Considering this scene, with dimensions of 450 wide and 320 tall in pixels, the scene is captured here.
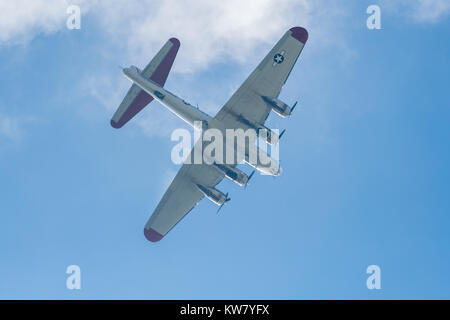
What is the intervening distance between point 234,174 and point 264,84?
8258mm

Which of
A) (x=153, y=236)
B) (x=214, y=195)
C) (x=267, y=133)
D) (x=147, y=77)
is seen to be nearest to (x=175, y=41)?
(x=147, y=77)

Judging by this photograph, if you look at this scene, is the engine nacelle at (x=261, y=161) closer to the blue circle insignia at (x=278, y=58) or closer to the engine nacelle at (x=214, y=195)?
the engine nacelle at (x=214, y=195)

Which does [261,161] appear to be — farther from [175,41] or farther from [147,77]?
[175,41]

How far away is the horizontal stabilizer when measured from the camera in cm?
3734

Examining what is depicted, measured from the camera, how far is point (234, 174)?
38906mm

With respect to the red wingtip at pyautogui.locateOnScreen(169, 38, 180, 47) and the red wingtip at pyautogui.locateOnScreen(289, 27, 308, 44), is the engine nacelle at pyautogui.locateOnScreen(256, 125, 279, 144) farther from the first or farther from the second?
the red wingtip at pyautogui.locateOnScreen(169, 38, 180, 47)

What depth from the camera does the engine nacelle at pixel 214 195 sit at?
3966 cm

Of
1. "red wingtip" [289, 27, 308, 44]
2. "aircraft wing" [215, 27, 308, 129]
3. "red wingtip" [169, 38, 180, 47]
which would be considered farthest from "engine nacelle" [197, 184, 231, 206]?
"red wingtip" [289, 27, 308, 44]

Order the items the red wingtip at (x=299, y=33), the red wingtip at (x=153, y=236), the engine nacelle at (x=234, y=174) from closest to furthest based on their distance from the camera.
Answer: the red wingtip at (x=299, y=33)
the engine nacelle at (x=234, y=174)
the red wingtip at (x=153, y=236)

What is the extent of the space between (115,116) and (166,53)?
22.4 feet

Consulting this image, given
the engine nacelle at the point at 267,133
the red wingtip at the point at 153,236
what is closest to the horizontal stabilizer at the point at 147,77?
the engine nacelle at the point at 267,133
